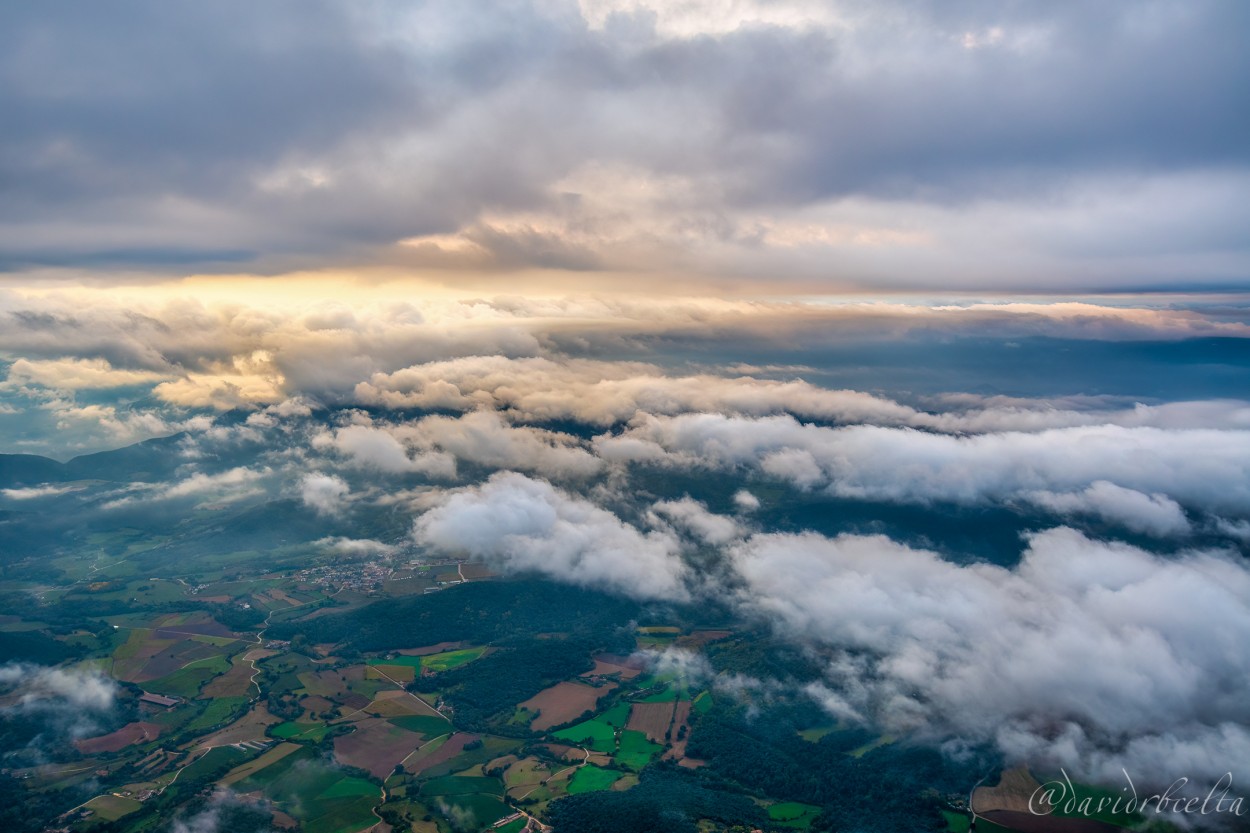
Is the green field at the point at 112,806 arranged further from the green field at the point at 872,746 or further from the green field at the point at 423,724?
the green field at the point at 872,746

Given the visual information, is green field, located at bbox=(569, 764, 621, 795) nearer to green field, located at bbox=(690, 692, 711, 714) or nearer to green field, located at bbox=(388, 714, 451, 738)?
green field, located at bbox=(690, 692, 711, 714)

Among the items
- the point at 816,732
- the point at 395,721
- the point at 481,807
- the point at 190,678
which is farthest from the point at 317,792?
the point at 816,732

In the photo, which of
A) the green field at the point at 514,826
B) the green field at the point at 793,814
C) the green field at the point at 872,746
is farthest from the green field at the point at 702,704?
the green field at the point at 514,826

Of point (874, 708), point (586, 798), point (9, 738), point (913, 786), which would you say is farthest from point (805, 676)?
point (9, 738)

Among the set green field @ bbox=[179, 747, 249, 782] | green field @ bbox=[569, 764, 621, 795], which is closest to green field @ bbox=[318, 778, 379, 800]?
green field @ bbox=[179, 747, 249, 782]

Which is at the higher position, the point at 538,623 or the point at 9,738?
the point at 9,738

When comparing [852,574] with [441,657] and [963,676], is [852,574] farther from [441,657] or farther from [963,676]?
[441,657]
